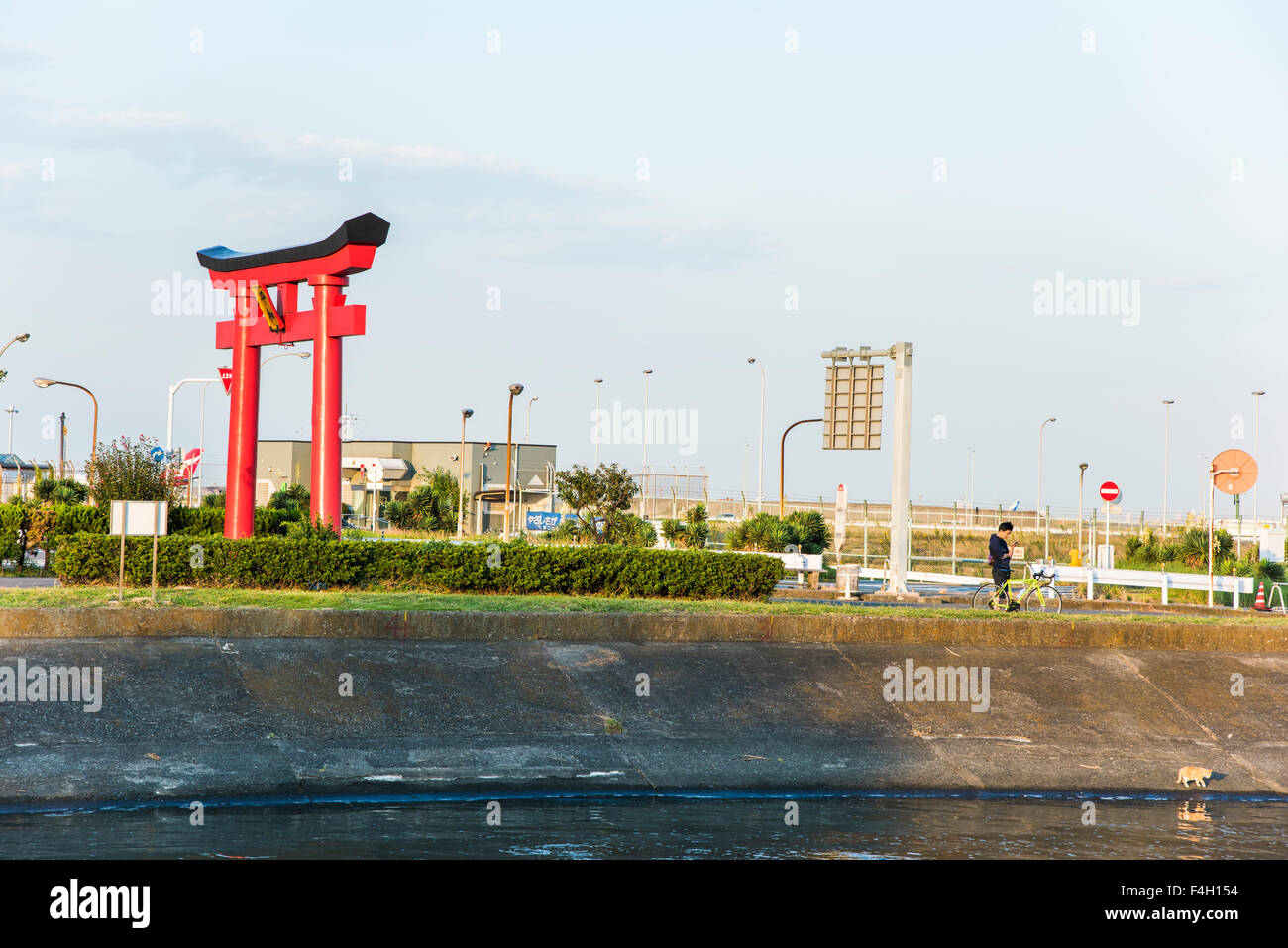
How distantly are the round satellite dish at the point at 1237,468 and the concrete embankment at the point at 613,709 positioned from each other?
19.6ft

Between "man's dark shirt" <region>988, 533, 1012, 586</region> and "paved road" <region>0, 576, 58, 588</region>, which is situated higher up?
"man's dark shirt" <region>988, 533, 1012, 586</region>

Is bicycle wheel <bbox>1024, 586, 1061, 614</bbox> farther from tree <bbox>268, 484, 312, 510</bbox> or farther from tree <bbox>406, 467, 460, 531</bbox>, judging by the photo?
tree <bbox>406, 467, 460, 531</bbox>

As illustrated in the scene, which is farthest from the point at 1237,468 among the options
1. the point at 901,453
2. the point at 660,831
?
the point at 660,831

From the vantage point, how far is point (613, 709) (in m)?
11.0

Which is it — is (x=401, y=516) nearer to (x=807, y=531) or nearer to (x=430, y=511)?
(x=430, y=511)

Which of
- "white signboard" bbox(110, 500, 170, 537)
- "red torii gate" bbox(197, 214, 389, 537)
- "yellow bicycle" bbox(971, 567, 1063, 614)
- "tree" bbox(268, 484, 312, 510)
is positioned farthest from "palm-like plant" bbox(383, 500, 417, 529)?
"white signboard" bbox(110, 500, 170, 537)

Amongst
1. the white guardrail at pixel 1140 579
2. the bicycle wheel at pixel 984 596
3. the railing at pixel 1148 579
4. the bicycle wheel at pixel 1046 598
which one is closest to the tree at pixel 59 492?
the white guardrail at pixel 1140 579

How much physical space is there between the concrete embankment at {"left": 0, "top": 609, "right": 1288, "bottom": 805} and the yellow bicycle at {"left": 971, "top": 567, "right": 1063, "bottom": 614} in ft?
15.3

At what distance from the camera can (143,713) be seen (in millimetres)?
9930

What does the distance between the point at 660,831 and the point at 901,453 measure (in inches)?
687

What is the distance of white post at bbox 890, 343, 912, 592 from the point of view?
80.7 ft

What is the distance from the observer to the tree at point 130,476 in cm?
2206
